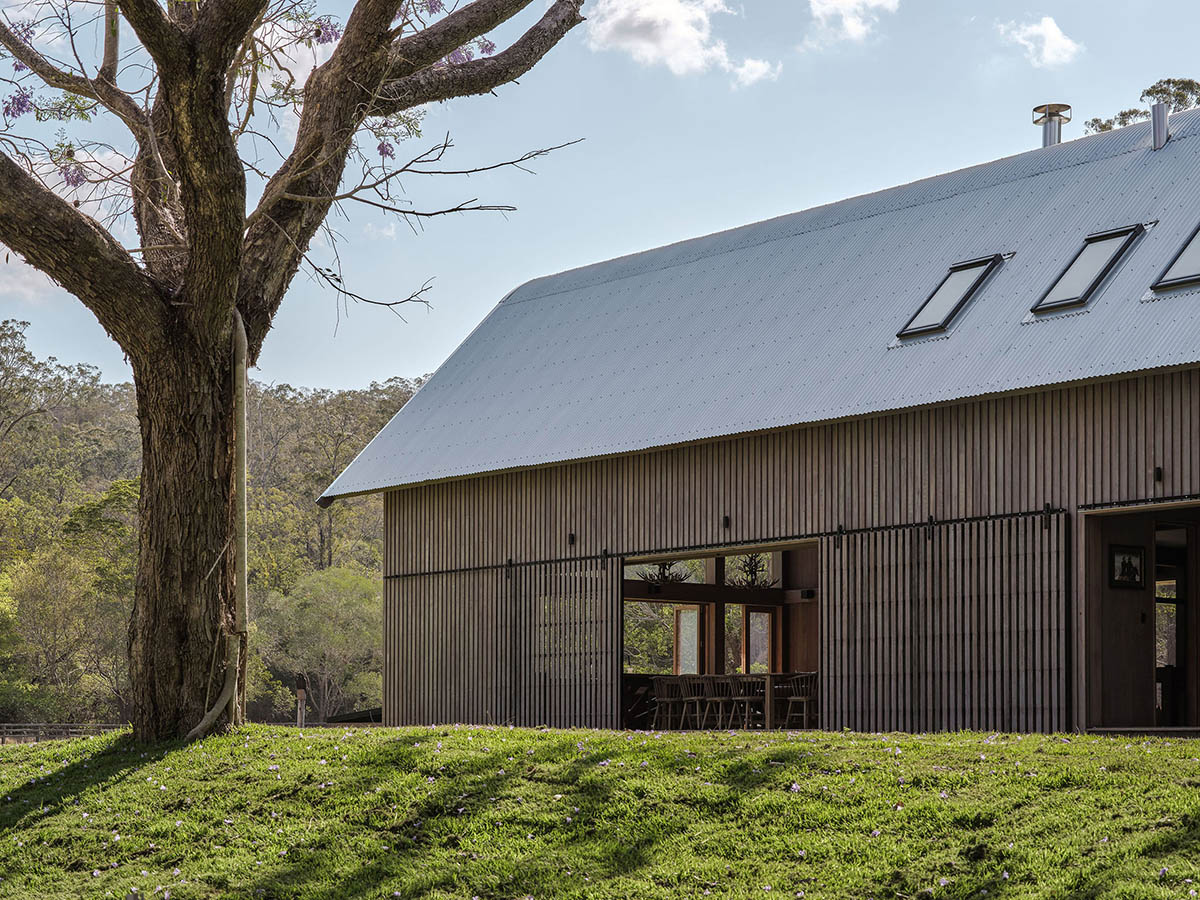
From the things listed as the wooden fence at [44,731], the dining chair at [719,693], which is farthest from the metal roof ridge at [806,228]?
the wooden fence at [44,731]

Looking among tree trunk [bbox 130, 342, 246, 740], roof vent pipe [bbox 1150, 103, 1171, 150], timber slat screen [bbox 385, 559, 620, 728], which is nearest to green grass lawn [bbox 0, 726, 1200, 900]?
tree trunk [bbox 130, 342, 246, 740]

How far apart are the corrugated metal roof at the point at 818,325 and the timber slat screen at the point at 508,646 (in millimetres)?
1381

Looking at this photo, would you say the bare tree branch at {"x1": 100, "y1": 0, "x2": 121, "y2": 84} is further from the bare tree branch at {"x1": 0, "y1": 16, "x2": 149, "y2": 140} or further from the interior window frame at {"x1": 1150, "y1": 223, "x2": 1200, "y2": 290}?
the interior window frame at {"x1": 1150, "y1": 223, "x2": 1200, "y2": 290}

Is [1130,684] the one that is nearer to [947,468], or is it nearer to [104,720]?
[947,468]

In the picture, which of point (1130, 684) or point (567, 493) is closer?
point (1130, 684)

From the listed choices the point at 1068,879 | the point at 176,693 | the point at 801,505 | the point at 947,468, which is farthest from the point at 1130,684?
the point at 176,693

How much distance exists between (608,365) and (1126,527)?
635 centimetres

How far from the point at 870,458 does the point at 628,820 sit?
5935 millimetres

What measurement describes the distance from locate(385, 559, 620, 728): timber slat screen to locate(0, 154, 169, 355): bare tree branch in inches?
248

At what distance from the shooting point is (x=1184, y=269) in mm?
11508

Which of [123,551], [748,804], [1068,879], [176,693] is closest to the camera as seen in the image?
[1068,879]

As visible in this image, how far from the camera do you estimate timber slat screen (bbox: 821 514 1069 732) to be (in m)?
11.7

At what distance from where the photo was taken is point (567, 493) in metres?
16.1

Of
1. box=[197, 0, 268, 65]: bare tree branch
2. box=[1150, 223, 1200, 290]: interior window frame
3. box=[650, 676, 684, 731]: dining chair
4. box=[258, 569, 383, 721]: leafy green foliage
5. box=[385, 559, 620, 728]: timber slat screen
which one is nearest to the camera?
box=[197, 0, 268, 65]: bare tree branch
